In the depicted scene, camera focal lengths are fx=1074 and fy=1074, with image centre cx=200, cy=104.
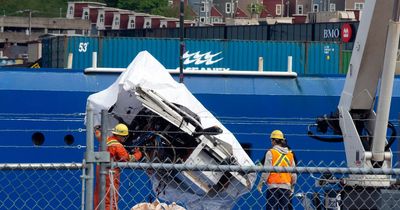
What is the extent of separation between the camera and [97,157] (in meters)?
7.89

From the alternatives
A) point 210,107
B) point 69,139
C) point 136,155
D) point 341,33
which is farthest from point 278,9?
point 136,155

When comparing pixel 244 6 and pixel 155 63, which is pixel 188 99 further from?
pixel 244 6

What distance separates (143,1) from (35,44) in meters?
70.9

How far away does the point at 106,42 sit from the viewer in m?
27.8

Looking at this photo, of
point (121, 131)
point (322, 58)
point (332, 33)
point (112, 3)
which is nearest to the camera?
point (121, 131)

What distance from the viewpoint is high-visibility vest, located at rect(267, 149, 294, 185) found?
13.1 metres

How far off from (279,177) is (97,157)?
5.44 meters

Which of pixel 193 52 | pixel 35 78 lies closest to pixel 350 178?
pixel 35 78

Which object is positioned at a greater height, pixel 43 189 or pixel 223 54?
pixel 223 54

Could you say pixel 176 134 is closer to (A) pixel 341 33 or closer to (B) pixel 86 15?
(A) pixel 341 33

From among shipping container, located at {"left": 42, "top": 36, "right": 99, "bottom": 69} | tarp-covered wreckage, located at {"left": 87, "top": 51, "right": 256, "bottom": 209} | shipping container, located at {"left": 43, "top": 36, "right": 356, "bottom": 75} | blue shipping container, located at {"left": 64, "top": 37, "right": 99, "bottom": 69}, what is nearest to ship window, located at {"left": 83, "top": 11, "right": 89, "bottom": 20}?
shipping container, located at {"left": 42, "top": 36, "right": 99, "bottom": 69}

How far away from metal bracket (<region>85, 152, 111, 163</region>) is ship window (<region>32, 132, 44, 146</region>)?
7.96 meters

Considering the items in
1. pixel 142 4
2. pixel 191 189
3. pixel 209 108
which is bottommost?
pixel 191 189

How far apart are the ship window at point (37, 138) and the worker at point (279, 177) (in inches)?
156
